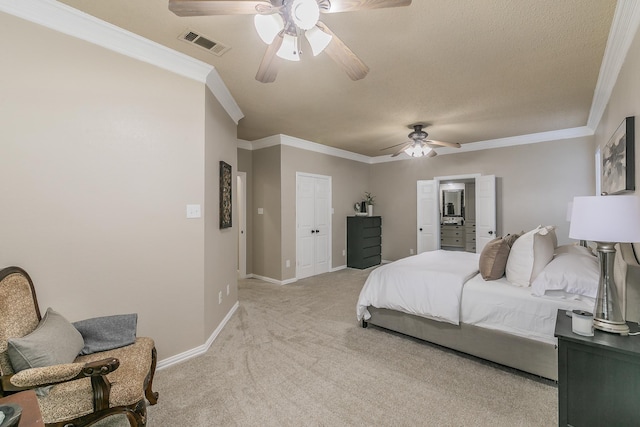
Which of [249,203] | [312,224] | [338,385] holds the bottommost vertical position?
[338,385]

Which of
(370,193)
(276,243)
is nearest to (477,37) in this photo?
(276,243)

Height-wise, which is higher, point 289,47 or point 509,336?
point 289,47

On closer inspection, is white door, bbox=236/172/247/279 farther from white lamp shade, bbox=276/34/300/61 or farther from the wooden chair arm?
the wooden chair arm

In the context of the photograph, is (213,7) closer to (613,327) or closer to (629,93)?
(613,327)

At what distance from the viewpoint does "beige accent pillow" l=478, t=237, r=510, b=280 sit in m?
2.54

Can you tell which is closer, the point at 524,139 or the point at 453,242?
the point at 524,139

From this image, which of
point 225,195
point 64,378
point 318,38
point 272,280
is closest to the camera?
point 64,378

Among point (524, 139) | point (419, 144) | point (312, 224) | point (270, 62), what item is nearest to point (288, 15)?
point (270, 62)

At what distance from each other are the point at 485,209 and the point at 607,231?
13.8ft

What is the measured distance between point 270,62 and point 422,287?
2.29 meters

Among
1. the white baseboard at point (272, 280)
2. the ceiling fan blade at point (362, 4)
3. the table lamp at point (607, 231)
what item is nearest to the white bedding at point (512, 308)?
the table lamp at point (607, 231)

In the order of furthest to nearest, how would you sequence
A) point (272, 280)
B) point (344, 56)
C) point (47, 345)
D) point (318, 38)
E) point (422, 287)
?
point (272, 280)
point (422, 287)
point (344, 56)
point (318, 38)
point (47, 345)

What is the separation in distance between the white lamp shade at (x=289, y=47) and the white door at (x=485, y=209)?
4.75 metres

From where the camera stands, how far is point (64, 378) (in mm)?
1344
